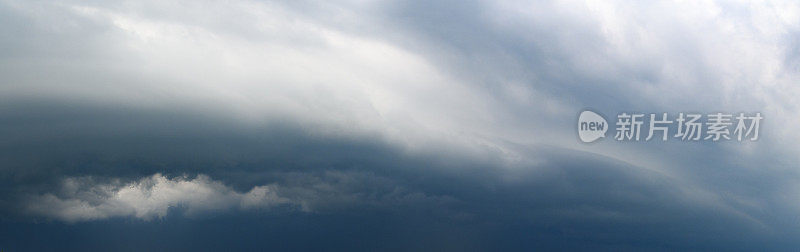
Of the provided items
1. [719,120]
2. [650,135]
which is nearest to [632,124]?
[650,135]

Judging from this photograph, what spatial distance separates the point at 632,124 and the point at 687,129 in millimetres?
9164

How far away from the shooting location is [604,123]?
131500 mm

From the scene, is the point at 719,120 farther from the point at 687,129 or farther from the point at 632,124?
the point at 632,124

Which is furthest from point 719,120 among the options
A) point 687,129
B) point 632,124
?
point 632,124

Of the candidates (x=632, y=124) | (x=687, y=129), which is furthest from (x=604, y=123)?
(x=687, y=129)

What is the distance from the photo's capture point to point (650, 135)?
126375 millimetres

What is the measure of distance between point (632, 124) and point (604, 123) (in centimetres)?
547

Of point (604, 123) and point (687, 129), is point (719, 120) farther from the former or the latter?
point (604, 123)

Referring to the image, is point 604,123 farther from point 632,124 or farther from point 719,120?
point 719,120

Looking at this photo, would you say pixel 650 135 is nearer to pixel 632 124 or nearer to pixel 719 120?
pixel 632 124

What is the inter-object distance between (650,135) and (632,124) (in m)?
3.46

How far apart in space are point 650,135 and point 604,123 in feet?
27.7

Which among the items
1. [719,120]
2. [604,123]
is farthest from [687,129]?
[604,123]

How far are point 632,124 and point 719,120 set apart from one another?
13.8m
